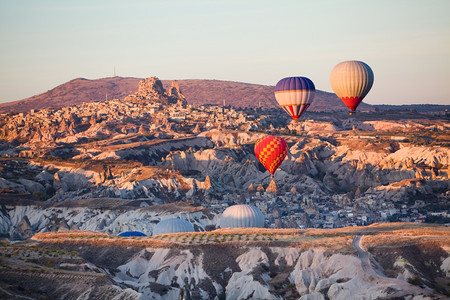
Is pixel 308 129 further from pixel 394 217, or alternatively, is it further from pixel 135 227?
pixel 135 227

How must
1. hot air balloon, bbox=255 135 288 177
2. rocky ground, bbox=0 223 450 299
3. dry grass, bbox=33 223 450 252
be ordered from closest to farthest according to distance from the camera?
rocky ground, bbox=0 223 450 299
dry grass, bbox=33 223 450 252
hot air balloon, bbox=255 135 288 177

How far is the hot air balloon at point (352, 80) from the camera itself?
7919cm

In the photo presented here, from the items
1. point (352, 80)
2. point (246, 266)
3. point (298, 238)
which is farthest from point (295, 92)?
point (246, 266)

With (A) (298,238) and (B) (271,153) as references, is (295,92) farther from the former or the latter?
(A) (298,238)

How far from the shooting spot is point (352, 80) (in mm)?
79188

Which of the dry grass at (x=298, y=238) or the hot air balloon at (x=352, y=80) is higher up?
the hot air balloon at (x=352, y=80)

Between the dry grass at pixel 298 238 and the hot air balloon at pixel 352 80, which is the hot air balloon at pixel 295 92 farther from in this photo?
the dry grass at pixel 298 238

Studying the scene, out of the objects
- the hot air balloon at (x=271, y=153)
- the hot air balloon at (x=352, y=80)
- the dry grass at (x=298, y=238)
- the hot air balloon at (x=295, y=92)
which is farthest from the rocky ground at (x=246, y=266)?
the hot air balloon at (x=271, y=153)

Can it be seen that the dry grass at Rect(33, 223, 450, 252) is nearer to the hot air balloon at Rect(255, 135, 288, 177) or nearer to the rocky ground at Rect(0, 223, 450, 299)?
the rocky ground at Rect(0, 223, 450, 299)

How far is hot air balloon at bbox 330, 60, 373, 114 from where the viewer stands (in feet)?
260

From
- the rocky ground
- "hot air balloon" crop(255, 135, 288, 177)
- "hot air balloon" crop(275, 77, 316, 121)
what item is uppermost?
"hot air balloon" crop(275, 77, 316, 121)

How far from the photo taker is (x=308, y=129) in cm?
17900

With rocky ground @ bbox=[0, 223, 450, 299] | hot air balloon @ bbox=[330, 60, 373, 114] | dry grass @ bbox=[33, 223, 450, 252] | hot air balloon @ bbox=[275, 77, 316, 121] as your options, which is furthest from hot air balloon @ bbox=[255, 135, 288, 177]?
rocky ground @ bbox=[0, 223, 450, 299]

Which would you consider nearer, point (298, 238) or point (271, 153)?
point (298, 238)
